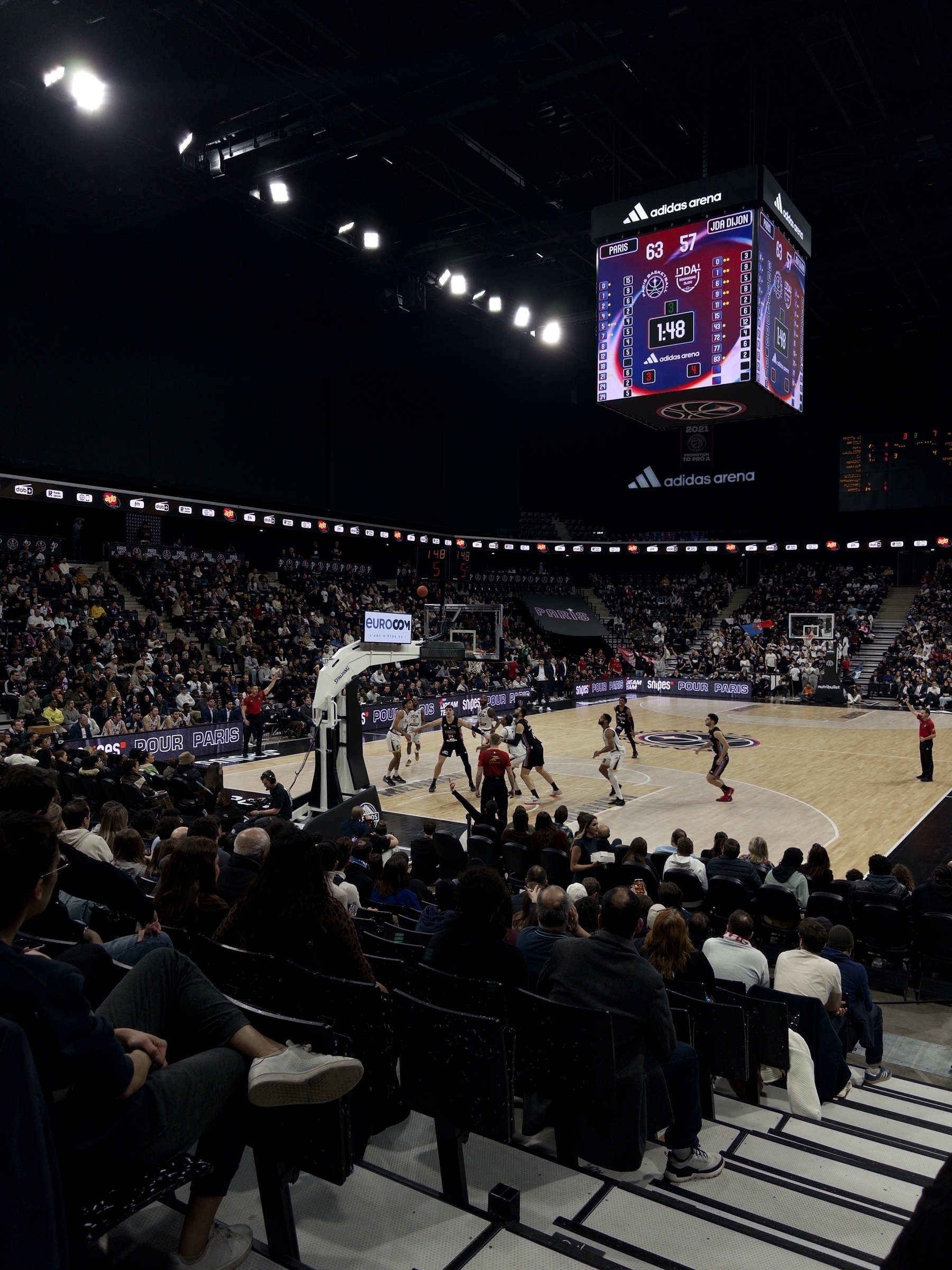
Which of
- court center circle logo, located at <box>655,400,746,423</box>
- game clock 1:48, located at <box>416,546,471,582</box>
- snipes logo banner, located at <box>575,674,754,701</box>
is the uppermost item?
court center circle logo, located at <box>655,400,746,423</box>

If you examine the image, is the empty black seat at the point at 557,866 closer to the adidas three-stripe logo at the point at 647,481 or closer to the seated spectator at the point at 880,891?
the seated spectator at the point at 880,891

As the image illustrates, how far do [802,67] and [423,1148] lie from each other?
1952 cm

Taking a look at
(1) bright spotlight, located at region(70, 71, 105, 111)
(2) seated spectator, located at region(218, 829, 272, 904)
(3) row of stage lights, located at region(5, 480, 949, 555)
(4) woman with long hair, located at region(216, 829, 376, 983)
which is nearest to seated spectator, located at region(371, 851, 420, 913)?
(2) seated spectator, located at region(218, 829, 272, 904)

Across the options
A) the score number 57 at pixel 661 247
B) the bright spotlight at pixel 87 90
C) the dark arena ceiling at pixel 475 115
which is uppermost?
the dark arena ceiling at pixel 475 115

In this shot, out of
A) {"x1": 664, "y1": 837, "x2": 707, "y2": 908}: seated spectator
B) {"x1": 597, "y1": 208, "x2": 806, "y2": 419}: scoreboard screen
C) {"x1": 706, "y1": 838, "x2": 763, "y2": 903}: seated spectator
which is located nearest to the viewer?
{"x1": 706, "y1": 838, "x2": 763, "y2": 903}: seated spectator

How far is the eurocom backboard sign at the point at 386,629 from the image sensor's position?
12.7 m

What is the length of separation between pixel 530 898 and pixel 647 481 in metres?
42.2

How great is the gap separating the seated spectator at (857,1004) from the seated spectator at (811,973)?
312 millimetres

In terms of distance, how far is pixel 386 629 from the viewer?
12.8 m

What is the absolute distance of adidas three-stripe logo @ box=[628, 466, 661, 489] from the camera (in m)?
46.4

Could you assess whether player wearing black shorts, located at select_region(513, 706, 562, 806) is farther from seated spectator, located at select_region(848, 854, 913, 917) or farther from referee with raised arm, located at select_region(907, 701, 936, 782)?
seated spectator, located at select_region(848, 854, 913, 917)

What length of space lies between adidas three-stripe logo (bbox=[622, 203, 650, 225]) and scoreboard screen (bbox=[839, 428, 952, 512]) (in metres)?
29.4

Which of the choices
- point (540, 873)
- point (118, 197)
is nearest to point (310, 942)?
point (540, 873)

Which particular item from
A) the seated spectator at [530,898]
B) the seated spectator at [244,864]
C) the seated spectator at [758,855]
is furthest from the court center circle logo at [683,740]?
the seated spectator at [244,864]
